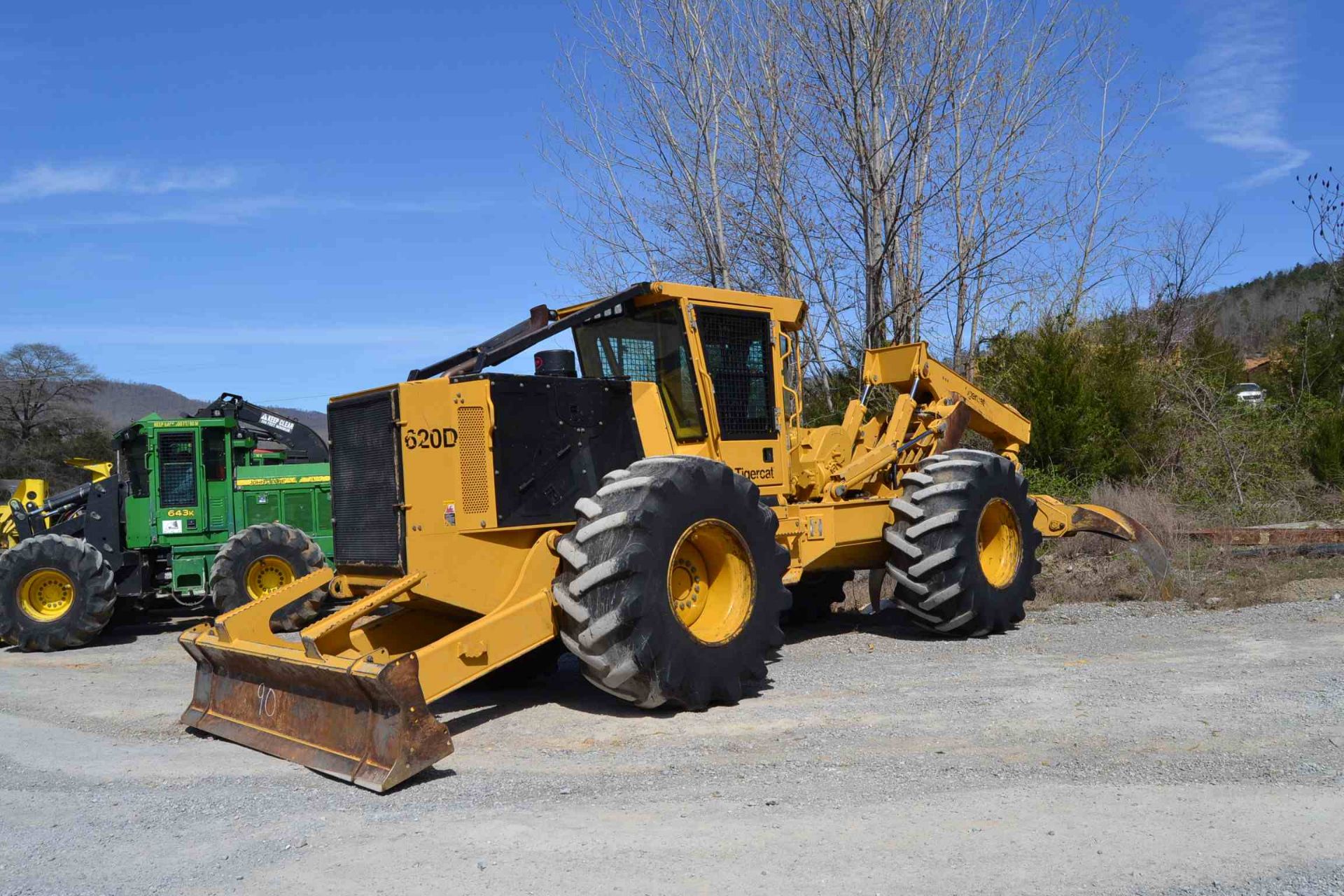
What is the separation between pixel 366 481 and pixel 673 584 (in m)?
2.06

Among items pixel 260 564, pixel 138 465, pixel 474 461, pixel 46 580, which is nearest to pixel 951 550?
pixel 474 461

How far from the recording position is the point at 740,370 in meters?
8.45

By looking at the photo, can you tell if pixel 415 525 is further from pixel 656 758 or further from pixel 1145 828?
pixel 1145 828

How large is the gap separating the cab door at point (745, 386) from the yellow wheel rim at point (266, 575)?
23.8 feet

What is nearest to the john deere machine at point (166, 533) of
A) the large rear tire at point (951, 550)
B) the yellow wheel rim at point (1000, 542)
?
the large rear tire at point (951, 550)

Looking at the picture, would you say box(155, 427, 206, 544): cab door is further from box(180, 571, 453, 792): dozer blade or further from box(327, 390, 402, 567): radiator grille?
box(327, 390, 402, 567): radiator grille

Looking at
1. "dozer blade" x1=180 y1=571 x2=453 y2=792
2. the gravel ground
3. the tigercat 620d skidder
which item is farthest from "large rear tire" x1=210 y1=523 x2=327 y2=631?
the tigercat 620d skidder

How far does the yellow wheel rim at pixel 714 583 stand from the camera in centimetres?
716

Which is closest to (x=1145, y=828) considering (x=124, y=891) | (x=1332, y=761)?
(x=1332, y=761)

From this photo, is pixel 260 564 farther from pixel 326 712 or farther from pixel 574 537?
pixel 574 537

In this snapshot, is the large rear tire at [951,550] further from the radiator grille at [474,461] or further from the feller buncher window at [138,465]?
the feller buncher window at [138,465]

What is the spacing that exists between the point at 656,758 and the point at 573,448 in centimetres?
224

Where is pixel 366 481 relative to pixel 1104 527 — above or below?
above

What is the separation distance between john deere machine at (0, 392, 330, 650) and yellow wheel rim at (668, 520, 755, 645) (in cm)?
623
